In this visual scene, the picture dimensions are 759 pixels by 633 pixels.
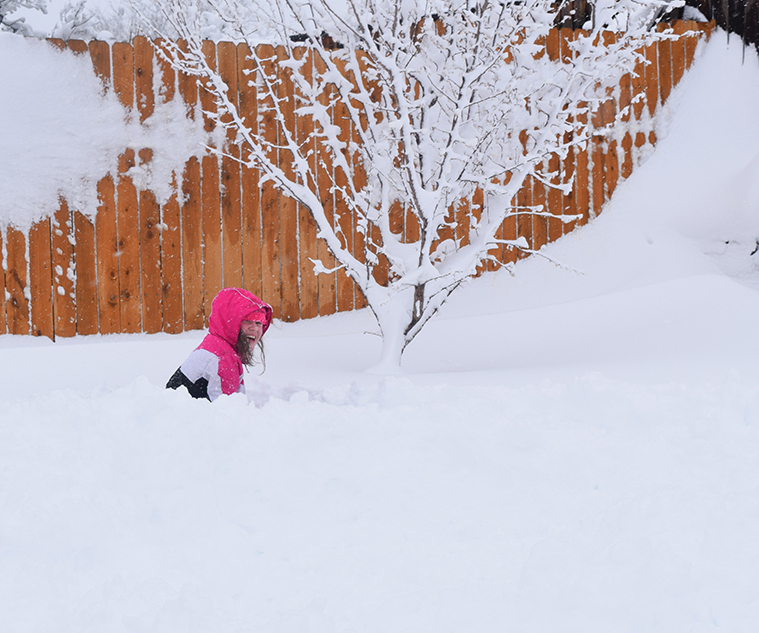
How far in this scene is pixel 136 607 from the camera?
56.5 inches

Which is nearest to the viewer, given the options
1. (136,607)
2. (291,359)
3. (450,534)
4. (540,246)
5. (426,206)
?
(136,607)

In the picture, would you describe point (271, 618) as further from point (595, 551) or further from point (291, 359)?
point (291, 359)

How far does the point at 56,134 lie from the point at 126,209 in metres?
0.75

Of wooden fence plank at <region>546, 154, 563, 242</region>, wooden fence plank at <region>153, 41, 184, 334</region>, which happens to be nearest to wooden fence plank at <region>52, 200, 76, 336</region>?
wooden fence plank at <region>153, 41, 184, 334</region>

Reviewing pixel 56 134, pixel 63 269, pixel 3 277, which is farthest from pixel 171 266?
pixel 56 134

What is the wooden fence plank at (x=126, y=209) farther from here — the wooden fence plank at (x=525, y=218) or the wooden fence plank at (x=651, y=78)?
the wooden fence plank at (x=651, y=78)

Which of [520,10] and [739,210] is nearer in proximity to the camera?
[520,10]

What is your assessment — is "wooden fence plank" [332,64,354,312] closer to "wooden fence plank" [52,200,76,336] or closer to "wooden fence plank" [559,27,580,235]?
"wooden fence plank" [559,27,580,235]

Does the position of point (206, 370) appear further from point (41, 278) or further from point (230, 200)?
point (41, 278)

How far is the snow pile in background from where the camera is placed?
14.8 feet

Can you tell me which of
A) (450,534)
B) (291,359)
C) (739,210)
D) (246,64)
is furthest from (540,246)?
(450,534)

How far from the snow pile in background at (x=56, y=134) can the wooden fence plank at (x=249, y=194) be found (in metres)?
0.65

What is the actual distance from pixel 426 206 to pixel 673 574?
7.93ft

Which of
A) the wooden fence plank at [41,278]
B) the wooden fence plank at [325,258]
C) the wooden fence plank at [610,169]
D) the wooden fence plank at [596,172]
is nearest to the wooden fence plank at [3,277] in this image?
the wooden fence plank at [41,278]
